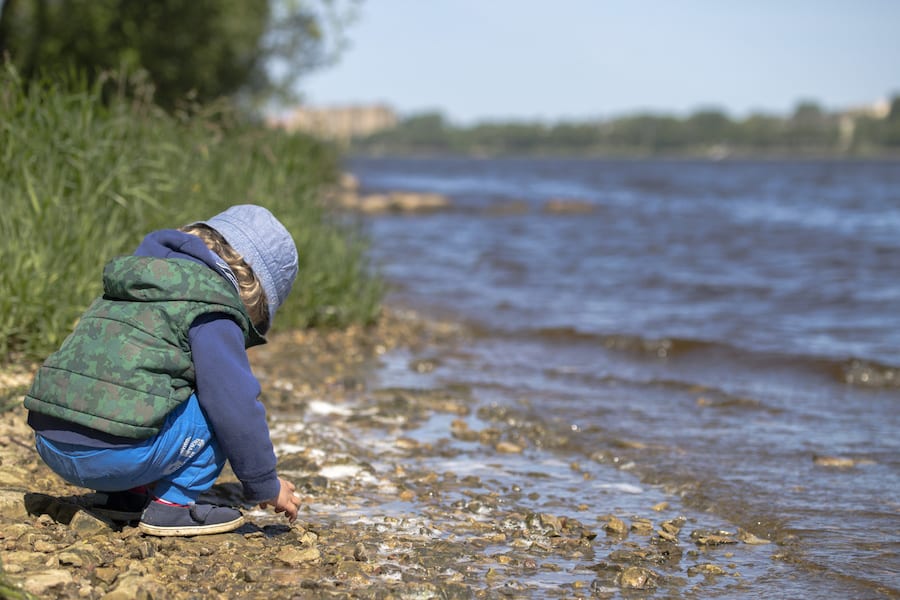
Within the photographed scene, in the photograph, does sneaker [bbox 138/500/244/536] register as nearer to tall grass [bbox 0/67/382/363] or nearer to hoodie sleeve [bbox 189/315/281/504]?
hoodie sleeve [bbox 189/315/281/504]

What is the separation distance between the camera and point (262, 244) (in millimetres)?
3225

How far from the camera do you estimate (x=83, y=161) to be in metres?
5.96

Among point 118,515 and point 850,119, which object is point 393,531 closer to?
point 118,515

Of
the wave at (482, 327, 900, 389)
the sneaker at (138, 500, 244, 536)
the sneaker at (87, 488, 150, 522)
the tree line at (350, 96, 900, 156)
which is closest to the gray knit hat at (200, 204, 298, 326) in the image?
the sneaker at (138, 500, 244, 536)

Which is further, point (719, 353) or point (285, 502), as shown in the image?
point (719, 353)

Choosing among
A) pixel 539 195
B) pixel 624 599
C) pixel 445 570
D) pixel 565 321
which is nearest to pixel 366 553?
pixel 445 570

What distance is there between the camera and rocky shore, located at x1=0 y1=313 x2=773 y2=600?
3.08 m

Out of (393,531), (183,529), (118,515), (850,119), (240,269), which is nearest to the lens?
(240,269)

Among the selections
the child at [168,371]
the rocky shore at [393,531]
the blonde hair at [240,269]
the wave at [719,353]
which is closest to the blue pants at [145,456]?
the child at [168,371]

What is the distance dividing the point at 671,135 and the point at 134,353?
502ft

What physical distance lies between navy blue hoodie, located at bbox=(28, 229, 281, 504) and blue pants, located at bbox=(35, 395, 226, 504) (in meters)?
0.03

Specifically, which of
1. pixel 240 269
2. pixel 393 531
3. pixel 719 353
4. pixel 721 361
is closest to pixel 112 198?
pixel 240 269

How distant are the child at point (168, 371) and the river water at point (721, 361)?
193 cm

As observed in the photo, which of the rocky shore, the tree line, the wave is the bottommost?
the wave
